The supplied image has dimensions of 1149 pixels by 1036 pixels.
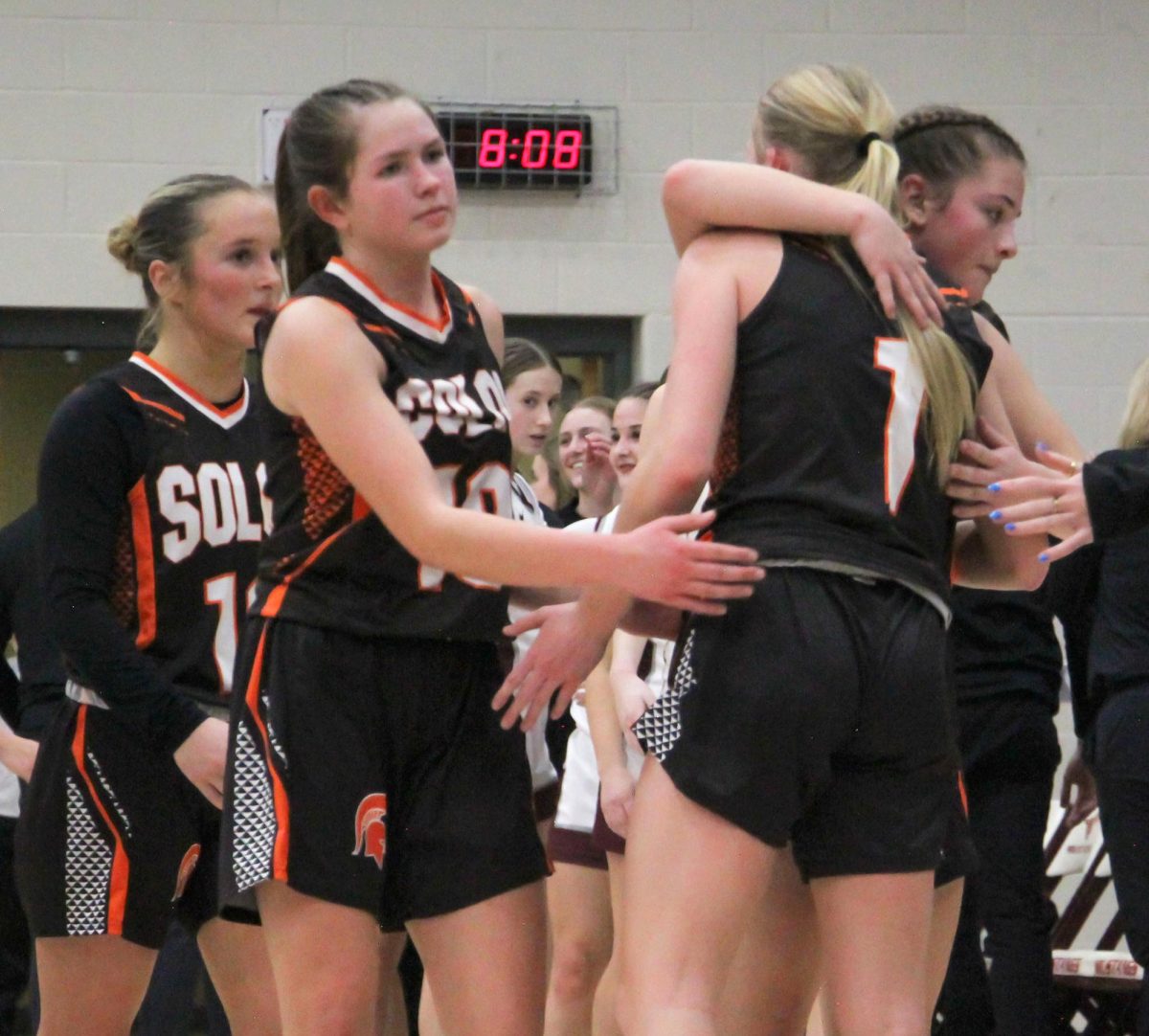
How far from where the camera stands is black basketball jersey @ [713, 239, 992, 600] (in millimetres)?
2002

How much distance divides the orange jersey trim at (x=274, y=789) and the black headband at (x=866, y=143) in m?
0.94

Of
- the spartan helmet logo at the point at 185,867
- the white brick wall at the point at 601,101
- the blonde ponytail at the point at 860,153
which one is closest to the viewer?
the blonde ponytail at the point at 860,153

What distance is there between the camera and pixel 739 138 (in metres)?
5.79

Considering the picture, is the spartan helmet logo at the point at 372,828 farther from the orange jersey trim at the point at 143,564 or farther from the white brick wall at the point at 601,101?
the white brick wall at the point at 601,101

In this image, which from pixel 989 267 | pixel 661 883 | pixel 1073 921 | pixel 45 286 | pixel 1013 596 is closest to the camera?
pixel 661 883

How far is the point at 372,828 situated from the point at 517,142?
3.94 metres

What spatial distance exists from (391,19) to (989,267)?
12.4 ft

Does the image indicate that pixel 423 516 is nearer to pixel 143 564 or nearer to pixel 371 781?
pixel 371 781

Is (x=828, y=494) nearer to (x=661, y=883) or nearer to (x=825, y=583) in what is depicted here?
(x=825, y=583)

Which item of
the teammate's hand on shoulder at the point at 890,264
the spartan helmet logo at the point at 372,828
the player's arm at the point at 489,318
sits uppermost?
the teammate's hand on shoulder at the point at 890,264

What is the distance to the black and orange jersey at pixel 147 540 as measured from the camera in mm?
2582

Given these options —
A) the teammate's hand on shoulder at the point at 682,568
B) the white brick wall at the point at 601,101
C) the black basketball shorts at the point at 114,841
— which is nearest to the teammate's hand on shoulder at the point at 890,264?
the teammate's hand on shoulder at the point at 682,568

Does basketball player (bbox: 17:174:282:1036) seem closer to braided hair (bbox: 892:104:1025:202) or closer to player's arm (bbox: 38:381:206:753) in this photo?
player's arm (bbox: 38:381:206:753)

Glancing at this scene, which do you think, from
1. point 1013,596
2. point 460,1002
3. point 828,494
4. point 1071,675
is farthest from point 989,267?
point 1071,675
